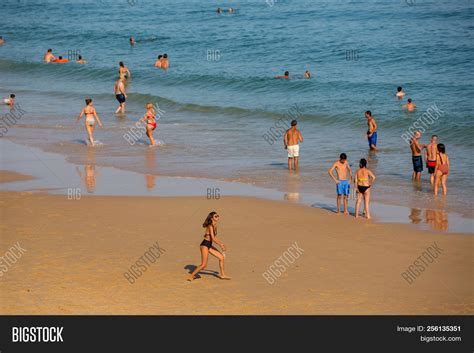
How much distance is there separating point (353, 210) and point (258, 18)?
43537 mm

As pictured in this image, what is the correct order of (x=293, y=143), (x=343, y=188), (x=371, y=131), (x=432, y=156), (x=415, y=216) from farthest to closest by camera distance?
1. (x=371, y=131)
2. (x=293, y=143)
3. (x=432, y=156)
4. (x=343, y=188)
5. (x=415, y=216)

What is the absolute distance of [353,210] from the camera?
19562 mm

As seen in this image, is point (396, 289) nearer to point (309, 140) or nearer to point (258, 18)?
point (309, 140)

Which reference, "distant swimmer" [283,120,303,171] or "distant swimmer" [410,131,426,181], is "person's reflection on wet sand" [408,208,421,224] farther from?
"distant swimmer" [283,120,303,171]

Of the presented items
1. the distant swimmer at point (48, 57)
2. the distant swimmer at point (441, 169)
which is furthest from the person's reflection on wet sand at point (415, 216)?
the distant swimmer at point (48, 57)

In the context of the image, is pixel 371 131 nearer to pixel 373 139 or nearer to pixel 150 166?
pixel 373 139

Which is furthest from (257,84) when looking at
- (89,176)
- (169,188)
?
(169,188)

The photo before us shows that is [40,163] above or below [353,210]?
above

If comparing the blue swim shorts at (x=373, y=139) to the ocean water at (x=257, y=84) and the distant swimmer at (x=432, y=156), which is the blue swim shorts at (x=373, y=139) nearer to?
the ocean water at (x=257, y=84)

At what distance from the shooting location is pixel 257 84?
40531 millimetres

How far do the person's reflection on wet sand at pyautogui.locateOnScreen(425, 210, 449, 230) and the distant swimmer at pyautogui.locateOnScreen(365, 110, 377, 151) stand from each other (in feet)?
23.0

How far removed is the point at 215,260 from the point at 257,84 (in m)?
25.5

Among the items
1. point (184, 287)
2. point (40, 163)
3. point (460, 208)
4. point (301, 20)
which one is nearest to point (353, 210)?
point (460, 208)

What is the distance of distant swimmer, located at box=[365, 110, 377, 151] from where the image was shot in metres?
26.2
